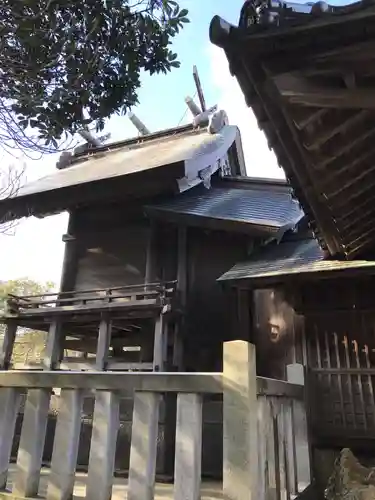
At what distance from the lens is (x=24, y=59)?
332 cm

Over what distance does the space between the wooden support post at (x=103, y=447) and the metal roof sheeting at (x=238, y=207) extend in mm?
5489

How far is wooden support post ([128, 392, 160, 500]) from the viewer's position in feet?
6.97

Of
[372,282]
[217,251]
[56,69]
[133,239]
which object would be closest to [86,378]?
[56,69]

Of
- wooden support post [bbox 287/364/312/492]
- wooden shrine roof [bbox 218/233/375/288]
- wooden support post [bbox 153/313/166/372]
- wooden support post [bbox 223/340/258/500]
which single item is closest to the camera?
wooden support post [bbox 223/340/258/500]

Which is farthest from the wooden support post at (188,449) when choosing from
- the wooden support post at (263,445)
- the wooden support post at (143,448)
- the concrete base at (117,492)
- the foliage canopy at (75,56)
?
the foliage canopy at (75,56)

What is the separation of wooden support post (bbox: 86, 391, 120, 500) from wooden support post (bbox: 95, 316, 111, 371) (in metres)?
6.13

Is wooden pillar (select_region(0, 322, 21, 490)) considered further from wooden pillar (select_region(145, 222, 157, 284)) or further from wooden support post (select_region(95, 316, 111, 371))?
wooden pillar (select_region(145, 222, 157, 284))

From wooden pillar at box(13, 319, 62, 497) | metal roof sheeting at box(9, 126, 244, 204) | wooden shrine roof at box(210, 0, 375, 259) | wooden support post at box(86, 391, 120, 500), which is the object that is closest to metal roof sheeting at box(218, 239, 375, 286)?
wooden shrine roof at box(210, 0, 375, 259)

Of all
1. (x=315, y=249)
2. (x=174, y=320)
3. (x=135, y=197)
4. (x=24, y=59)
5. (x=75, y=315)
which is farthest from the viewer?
(x=135, y=197)

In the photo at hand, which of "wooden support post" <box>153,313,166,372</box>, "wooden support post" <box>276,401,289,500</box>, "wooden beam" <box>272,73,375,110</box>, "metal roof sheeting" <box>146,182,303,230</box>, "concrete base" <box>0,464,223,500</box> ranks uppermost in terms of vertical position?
"metal roof sheeting" <box>146,182,303,230</box>

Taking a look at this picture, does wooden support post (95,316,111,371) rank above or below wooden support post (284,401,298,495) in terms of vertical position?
above

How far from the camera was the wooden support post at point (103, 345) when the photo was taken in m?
8.17

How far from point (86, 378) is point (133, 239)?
7389 mm

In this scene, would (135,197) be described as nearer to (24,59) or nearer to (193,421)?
(24,59)
